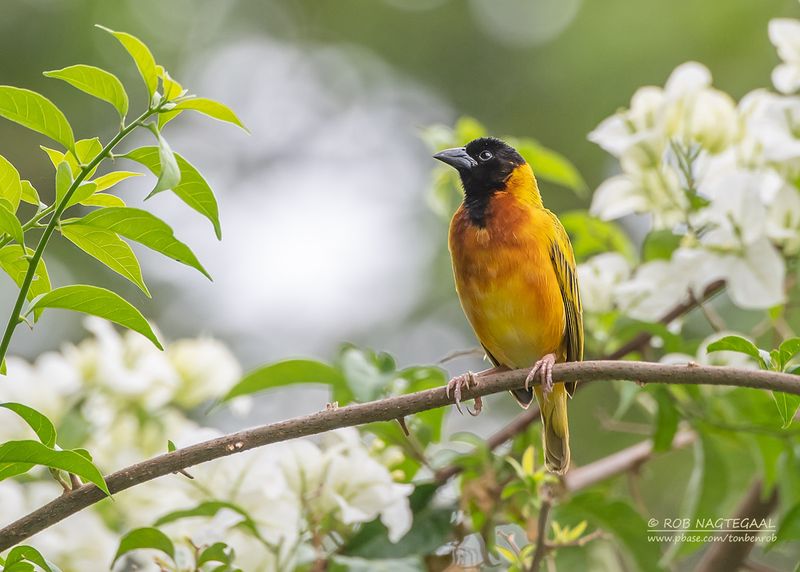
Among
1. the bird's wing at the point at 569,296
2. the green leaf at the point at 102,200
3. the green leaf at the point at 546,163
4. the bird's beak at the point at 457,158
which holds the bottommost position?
the green leaf at the point at 102,200

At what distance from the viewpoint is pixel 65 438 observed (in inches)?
99.3

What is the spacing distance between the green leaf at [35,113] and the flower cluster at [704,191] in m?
1.62

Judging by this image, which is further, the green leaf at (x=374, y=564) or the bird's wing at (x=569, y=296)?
the bird's wing at (x=569, y=296)

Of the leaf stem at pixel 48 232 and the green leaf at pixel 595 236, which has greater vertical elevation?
the green leaf at pixel 595 236

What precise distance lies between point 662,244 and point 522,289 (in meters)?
0.41

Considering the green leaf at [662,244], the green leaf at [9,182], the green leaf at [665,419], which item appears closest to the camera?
the green leaf at [9,182]

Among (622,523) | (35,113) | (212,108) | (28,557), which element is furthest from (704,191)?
(28,557)

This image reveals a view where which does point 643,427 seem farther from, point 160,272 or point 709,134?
point 160,272

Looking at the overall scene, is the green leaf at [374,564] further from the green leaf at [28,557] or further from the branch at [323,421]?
the green leaf at [28,557]

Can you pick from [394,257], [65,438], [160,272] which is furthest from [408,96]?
[65,438]

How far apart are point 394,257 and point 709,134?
14.7ft

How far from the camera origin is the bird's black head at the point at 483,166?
295cm

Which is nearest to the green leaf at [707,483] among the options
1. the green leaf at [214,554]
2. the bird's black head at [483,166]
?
the bird's black head at [483,166]

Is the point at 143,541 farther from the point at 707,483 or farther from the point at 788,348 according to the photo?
the point at 707,483
